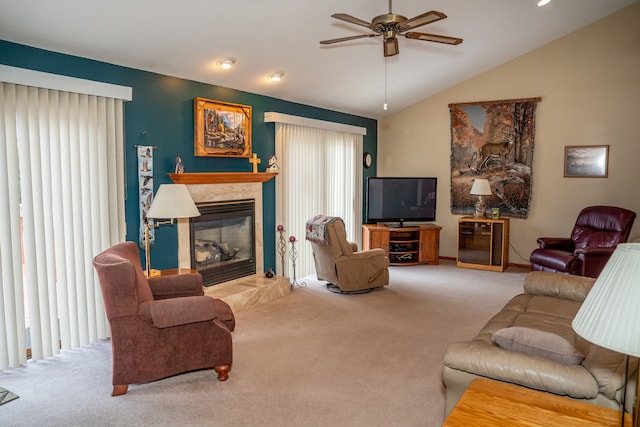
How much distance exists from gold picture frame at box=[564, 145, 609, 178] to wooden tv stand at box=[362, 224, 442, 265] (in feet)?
6.77

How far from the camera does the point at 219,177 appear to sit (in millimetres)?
4852

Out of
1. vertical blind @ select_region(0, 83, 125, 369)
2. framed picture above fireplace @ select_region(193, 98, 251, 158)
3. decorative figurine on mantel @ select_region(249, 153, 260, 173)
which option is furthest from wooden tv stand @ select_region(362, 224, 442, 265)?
vertical blind @ select_region(0, 83, 125, 369)

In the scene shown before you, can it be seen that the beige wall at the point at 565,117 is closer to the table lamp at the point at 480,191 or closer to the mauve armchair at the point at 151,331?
the table lamp at the point at 480,191

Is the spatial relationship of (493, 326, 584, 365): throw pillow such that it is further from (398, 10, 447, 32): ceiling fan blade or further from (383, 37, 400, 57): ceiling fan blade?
(383, 37, 400, 57): ceiling fan blade

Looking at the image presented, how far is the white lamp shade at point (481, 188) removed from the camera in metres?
6.77

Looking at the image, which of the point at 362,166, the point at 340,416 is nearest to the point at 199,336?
the point at 340,416

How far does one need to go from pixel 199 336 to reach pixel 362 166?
509 cm

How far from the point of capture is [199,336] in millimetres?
3111

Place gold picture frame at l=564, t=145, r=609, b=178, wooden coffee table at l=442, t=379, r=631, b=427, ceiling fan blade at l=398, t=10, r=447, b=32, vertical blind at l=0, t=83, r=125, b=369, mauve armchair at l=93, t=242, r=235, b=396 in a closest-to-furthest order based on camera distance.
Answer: wooden coffee table at l=442, t=379, r=631, b=427 → mauve armchair at l=93, t=242, r=235, b=396 → ceiling fan blade at l=398, t=10, r=447, b=32 → vertical blind at l=0, t=83, r=125, b=369 → gold picture frame at l=564, t=145, r=609, b=178

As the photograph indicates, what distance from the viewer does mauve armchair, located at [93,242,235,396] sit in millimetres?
2879

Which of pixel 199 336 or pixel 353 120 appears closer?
pixel 199 336

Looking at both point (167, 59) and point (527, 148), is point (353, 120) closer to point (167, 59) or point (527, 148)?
point (527, 148)

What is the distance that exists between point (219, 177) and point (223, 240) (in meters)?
0.78

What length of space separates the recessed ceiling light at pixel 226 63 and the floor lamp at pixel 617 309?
157 inches
